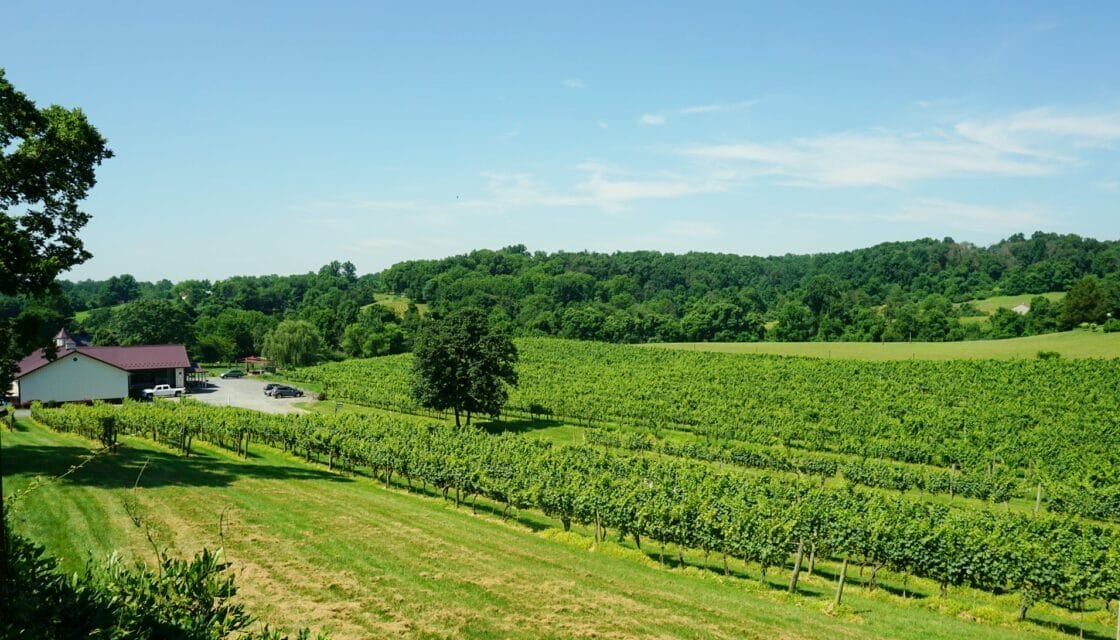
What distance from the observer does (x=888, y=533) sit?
944 inches

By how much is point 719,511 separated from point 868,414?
39405 mm

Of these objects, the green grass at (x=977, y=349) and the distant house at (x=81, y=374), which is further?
the green grass at (x=977, y=349)

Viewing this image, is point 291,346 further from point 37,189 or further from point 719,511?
point 719,511

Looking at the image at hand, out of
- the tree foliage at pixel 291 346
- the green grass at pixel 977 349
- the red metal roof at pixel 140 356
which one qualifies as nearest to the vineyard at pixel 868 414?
the green grass at pixel 977 349

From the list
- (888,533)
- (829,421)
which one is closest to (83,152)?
(888,533)

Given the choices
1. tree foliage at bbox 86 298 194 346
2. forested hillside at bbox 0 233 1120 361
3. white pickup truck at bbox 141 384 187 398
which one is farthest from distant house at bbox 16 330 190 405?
tree foliage at bbox 86 298 194 346

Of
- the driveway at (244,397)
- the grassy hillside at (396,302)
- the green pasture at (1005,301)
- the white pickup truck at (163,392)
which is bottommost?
the driveway at (244,397)

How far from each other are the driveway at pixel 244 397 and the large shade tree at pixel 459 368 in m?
13.0

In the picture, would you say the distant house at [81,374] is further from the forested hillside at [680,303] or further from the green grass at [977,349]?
the green grass at [977,349]

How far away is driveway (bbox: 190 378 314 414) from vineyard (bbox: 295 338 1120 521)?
679cm

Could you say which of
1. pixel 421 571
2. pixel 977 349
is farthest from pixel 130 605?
pixel 977 349

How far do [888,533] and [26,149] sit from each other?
31765 millimetres

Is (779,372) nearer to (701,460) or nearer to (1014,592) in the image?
(701,460)

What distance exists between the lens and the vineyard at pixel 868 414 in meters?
42.0
